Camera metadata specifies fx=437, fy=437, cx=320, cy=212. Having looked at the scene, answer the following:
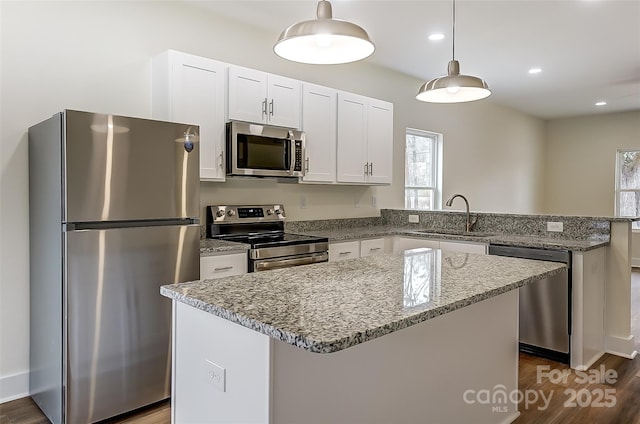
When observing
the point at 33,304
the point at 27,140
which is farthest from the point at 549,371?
the point at 27,140

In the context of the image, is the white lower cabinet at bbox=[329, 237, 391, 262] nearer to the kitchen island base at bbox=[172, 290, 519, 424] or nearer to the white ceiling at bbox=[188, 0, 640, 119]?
the kitchen island base at bbox=[172, 290, 519, 424]

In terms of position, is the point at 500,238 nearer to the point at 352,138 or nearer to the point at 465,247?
the point at 465,247

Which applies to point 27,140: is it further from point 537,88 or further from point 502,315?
point 537,88

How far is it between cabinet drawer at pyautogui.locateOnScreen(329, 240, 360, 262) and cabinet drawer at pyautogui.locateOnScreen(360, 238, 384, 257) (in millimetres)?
72

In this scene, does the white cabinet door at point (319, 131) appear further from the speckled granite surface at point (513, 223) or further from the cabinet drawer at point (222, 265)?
the speckled granite surface at point (513, 223)

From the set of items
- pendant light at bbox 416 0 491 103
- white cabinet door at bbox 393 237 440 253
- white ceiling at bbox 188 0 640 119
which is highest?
white ceiling at bbox 188 0 640 119

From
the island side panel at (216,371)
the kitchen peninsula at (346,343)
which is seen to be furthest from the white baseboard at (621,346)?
the island side panel at (216,371)

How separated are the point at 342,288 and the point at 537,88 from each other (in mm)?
5612

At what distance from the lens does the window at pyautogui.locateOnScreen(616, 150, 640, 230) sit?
7594mm

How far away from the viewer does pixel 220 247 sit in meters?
2.86

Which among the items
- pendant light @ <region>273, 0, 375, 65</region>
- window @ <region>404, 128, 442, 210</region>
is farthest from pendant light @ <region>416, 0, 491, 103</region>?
window @ <region>404, 128, 442, 210</region>

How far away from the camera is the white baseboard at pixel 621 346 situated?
10.8ft

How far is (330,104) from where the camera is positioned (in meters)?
3.94

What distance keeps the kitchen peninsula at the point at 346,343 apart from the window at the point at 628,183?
7016 mm
